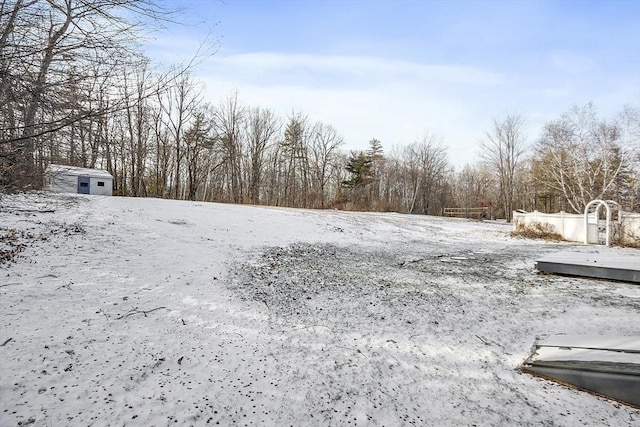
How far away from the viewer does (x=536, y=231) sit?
43.3ft

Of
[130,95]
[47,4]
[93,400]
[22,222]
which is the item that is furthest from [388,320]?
[22,222]

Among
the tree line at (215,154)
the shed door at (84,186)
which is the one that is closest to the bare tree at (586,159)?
the tree line at (215,154)

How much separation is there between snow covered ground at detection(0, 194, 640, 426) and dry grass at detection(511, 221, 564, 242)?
8.10 metres

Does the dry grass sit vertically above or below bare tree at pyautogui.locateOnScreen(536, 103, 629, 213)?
below

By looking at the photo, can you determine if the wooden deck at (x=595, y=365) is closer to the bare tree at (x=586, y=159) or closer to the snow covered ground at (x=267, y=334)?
the snow covered ground at (x=267, y=334)

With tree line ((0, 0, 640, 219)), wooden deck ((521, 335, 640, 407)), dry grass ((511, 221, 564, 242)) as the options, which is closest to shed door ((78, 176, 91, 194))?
tree line ((0, 0, 640, 219))

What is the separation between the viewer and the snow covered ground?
216 cm

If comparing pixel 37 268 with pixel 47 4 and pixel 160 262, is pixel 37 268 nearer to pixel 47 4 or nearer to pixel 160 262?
pixel 160 262

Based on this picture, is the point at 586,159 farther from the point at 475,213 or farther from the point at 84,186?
the point at 84,186

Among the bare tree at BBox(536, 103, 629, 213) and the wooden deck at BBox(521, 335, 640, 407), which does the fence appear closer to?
the bare tree at BBox(536, 103, 629, 213)

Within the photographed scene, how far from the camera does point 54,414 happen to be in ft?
6.31

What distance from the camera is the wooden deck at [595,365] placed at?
2303 millimetres

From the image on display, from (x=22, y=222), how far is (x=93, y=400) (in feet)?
18.6

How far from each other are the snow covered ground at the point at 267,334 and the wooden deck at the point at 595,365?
111mm
